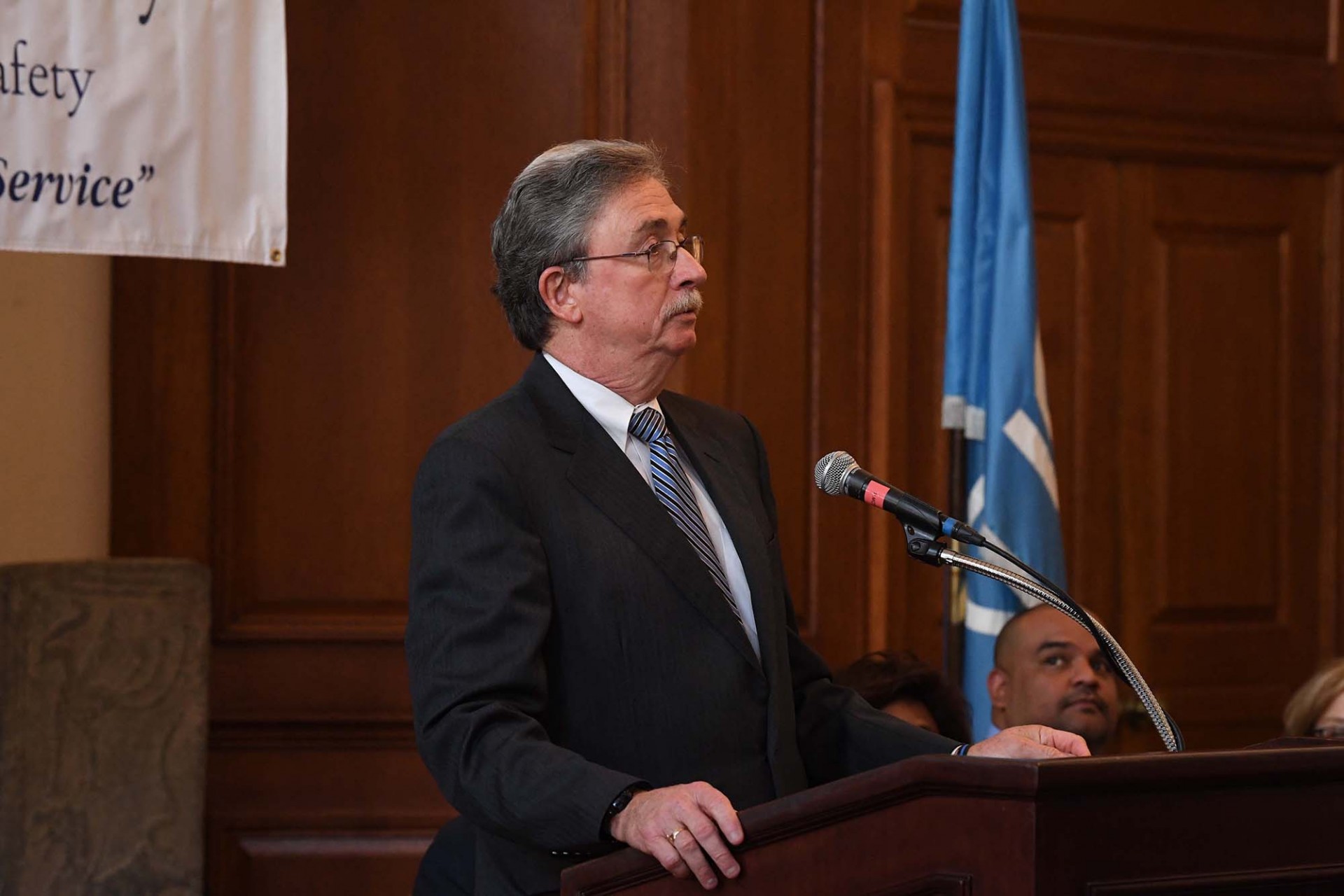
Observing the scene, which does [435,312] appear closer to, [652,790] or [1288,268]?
[652,790]

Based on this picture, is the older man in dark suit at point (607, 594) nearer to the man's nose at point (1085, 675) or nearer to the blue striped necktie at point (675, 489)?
the blue striped necktie at point (675, 489)

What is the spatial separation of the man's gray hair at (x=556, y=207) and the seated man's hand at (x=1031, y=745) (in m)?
0.81

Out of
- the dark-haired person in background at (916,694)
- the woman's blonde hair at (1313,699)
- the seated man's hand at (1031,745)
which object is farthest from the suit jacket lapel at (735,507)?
the woman's blonde hair at (1313,699)

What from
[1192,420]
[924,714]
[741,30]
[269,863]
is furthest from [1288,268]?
[269,863]

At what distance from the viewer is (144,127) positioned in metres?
2.62

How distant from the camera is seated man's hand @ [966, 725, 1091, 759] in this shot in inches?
64.0

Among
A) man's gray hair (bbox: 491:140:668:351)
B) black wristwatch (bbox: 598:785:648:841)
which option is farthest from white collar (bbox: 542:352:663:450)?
black wristwatch (bbox: 598:785:648:841)

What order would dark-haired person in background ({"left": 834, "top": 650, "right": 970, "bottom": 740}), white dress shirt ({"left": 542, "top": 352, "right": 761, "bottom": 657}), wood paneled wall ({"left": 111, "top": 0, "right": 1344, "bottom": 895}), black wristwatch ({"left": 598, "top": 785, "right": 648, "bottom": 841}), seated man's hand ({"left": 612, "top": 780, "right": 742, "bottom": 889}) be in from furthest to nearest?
wood paneled wall ({"left": 111, "top": 0, "right": 1344, "bottom": 895})
dark-haired person in background ({"left": 834, "top": 650, "right": 970, "bottom": 740})
white dress shirt ({"left": 542, "top": 352, "right": 761, "bottom": 657})
black wristwatch ({"left": 598, "top": 785, "right": 648, "bottom": 841})
seated man's hand ({"left": 612, "top": 780, "right": 742, "bottom": 889})

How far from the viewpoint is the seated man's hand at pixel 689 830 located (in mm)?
1403

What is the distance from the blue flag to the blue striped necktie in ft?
4.54

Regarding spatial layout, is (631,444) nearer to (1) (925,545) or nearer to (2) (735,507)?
(2) (735,507)

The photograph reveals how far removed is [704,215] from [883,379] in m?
0.63

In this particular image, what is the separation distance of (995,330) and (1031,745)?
1.78 meters

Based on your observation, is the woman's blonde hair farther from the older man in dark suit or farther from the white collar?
the white collar
